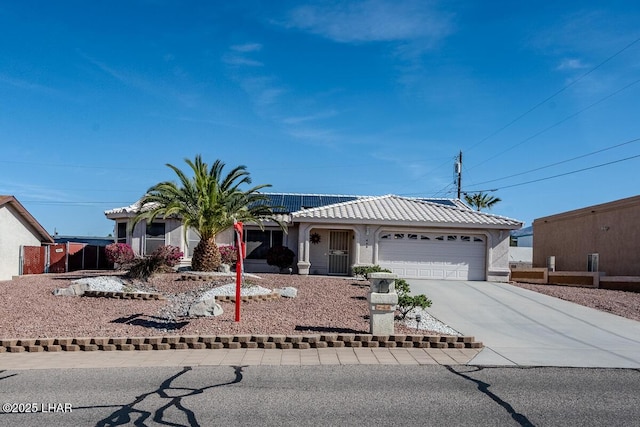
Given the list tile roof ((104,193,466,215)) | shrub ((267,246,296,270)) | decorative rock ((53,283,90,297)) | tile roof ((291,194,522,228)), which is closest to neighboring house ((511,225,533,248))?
tile roof ((104,193,466,215))

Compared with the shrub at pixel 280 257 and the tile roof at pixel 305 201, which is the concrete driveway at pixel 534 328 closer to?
the shrub at pixel 280 257

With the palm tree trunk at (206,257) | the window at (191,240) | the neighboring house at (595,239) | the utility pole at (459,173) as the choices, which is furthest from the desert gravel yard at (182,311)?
the utility pole at (459,173)

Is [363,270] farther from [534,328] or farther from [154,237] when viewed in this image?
[154,237]

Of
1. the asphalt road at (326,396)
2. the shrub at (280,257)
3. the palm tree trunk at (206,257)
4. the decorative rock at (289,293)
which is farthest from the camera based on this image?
the shrub at (280,257)

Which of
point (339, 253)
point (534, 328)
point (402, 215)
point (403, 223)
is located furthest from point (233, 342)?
point (402, 215)

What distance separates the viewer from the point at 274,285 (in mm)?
17750

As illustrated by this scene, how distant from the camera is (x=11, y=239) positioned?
74.5ft

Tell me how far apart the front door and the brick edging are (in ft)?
46.4

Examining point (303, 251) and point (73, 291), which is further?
point (303, 251)

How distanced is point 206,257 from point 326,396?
12349 mm

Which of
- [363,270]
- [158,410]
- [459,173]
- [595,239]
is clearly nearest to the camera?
[158,410]

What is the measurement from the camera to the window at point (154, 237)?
24609 millimetres

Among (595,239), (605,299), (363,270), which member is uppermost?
(595,239)

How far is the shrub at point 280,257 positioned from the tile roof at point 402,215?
1536mm
